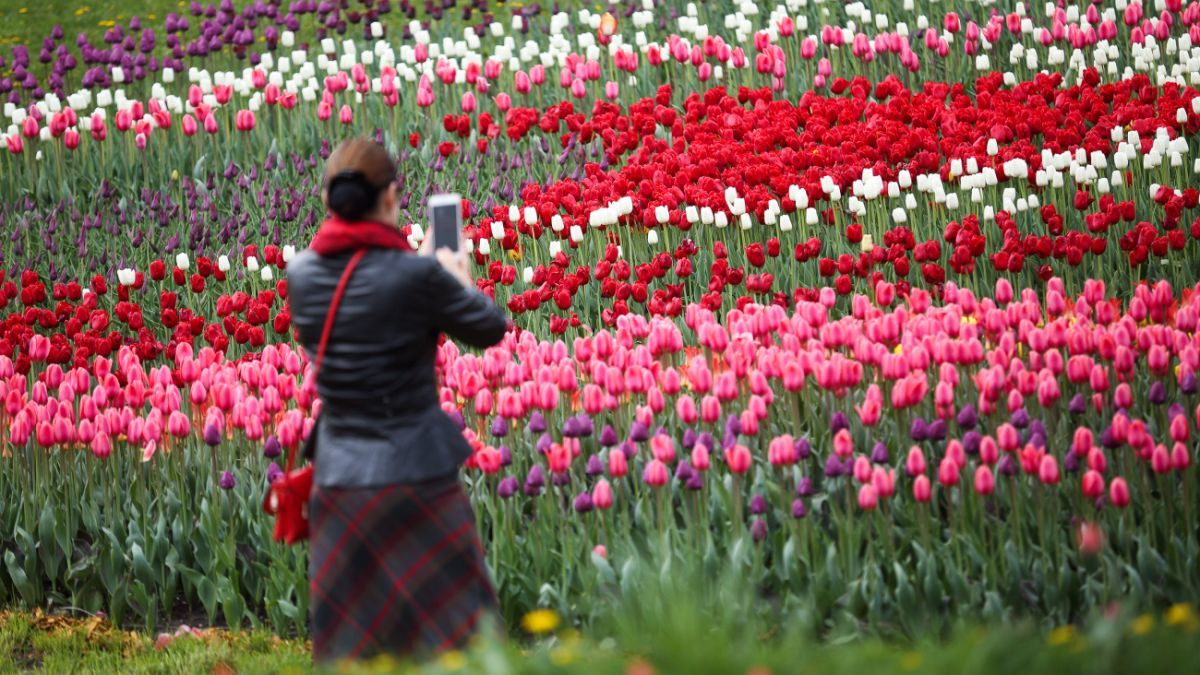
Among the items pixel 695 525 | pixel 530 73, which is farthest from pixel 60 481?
pixel 530 73

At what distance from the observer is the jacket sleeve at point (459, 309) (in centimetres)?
436

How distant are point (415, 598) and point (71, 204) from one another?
26.8 ft

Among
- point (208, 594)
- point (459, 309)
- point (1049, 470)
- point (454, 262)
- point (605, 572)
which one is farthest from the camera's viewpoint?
point (208, 594)

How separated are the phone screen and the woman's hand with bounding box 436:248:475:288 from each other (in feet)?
0.10

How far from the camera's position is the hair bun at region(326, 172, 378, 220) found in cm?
438

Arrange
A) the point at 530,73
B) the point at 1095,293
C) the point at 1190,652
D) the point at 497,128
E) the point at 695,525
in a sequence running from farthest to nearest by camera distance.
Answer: the point at 530,73 < the point at 497,128 < the point at 1095,293 < the point at 695,525 < the point at 1190,652

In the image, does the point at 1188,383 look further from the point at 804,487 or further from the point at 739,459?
the point at 739,459

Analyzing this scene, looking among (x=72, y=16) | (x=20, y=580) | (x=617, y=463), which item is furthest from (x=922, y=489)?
(x=72, y=16)

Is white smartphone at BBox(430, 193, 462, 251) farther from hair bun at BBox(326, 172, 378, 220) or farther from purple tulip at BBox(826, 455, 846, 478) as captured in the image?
purple tulip at BBox(826, 455, 846, 478)

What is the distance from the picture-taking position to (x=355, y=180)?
14.4ft

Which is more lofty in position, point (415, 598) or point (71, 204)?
point (71, 204)

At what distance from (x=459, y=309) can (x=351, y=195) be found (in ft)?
1.52

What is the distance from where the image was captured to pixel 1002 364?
20.3ft

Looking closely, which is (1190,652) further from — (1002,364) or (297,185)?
(297,185)
